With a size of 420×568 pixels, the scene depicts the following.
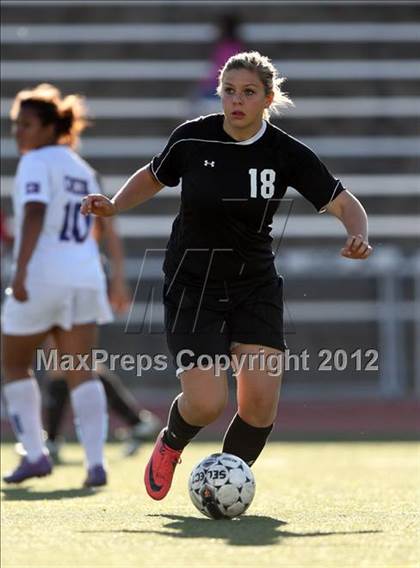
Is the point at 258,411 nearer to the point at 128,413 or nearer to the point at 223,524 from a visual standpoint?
the point at 223,524

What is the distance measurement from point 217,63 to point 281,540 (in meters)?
12.7

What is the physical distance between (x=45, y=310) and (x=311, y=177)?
82.4 inches

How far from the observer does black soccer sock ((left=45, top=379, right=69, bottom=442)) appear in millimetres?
9594

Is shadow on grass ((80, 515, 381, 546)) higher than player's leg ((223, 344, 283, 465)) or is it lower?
lower

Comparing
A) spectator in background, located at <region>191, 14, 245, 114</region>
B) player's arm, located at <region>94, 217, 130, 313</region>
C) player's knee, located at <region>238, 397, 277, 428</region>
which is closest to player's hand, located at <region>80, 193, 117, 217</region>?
player's knee, located at <region>238, 397, 277, 428</region>

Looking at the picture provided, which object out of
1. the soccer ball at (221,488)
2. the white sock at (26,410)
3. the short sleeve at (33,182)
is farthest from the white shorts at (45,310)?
the soccer ball at (221,488)

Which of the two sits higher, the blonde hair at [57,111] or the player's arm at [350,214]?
the blonde hair at [57,111]

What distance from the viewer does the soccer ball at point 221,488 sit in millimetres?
5645

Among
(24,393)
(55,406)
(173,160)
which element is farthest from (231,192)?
(55,406)

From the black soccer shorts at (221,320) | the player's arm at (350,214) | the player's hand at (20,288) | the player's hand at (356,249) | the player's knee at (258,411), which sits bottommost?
the player's knee at (258,411)

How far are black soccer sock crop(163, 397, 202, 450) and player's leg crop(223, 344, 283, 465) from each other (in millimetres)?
166

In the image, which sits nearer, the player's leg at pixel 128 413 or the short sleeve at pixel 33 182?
the short sleeve at pixel 33 182

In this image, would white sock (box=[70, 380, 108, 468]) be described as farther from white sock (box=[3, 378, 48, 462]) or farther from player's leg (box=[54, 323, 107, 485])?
white sock (box=[3, 378, 48, 462])

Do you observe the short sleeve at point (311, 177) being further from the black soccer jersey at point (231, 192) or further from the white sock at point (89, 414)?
the white sock at point (89, 414)
